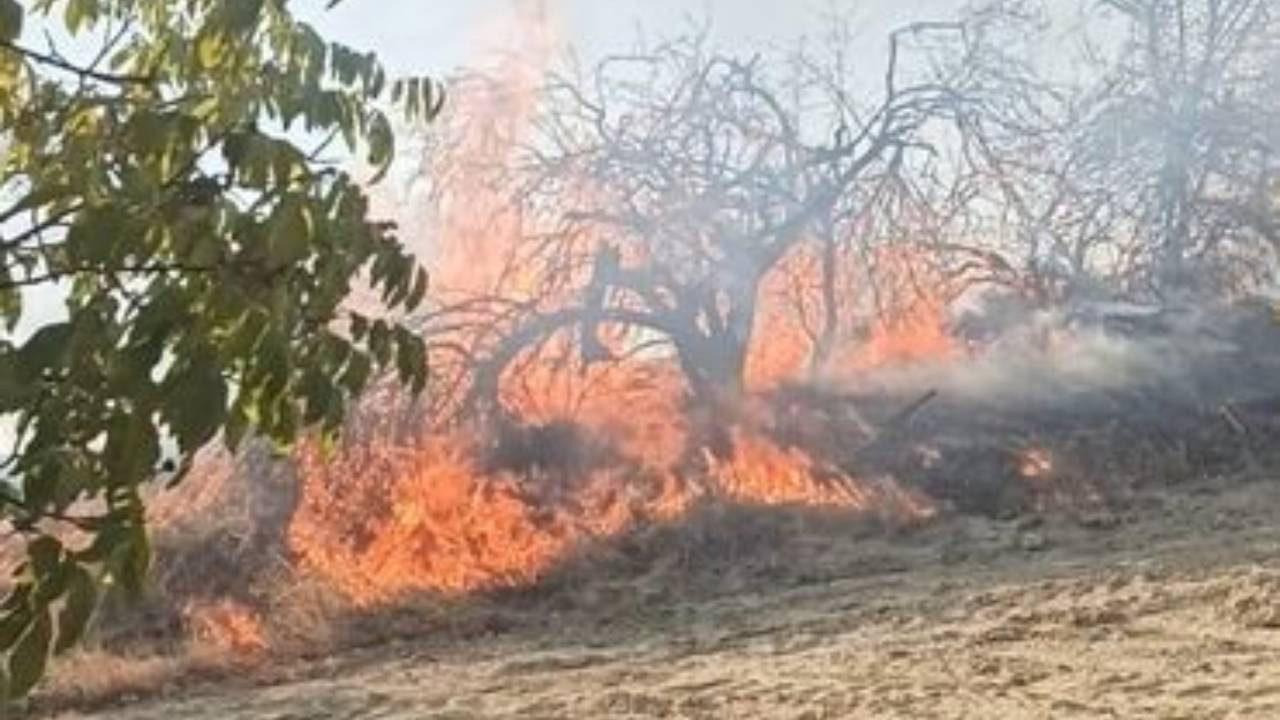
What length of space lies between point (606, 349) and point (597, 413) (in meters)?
0.75

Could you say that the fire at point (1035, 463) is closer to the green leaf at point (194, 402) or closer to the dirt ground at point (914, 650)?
the dirt ground at point (914, 650)

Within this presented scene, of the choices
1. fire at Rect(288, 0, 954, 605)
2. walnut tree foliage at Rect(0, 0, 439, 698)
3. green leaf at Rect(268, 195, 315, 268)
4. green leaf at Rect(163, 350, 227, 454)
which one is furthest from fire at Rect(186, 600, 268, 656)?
green leaf at Rect(163, 350, 227, 454)

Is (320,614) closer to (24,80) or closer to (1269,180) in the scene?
(24,80)

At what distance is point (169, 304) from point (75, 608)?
27 cm

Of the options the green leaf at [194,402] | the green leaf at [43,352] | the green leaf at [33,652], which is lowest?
the green leaf at [33,652]

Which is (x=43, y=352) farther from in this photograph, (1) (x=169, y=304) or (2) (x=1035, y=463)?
(2) (x=1035, y=463)

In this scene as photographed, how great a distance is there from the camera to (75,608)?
53.0 inches

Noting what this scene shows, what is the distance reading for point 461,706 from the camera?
8.40 meters

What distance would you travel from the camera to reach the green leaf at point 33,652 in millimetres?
1380

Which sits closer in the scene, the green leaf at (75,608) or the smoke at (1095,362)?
the green leaf at (75,608)

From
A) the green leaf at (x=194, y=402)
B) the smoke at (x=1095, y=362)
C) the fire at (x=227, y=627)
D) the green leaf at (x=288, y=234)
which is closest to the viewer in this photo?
the green leaf at (x=194, y=402)

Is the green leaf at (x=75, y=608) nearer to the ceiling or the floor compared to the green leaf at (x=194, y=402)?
nearer to the floor

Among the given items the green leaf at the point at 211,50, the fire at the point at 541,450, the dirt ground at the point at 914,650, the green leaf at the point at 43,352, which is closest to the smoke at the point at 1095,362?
the fire at the point at 541,450

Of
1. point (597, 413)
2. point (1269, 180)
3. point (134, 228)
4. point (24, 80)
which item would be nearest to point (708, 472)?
point (597, 413)
